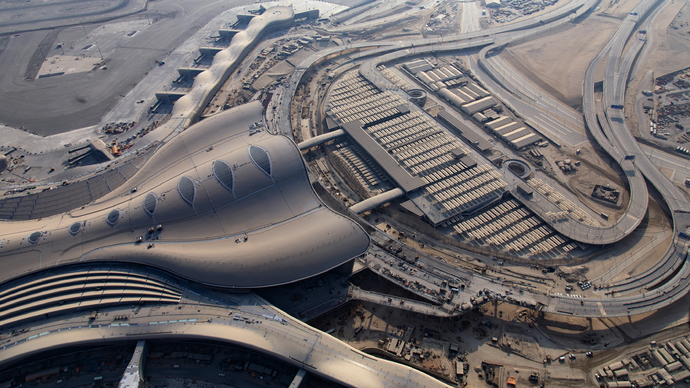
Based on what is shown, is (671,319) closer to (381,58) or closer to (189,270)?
(189,270)

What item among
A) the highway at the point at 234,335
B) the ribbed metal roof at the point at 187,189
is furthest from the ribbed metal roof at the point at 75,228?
the ribbed metal roof at the point at 187,189

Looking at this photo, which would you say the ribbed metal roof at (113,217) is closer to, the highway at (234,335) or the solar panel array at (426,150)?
the highway at (234,335)

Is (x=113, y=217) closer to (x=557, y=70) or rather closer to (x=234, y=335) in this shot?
(x=234, y=335)

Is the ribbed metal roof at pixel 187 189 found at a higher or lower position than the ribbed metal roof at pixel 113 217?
higher

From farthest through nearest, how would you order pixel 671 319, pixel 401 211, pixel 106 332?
pixel 401 211 < pixel 671 319 < pixel 106 332

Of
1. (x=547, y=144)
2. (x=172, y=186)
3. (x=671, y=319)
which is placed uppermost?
(x=172, y=186)

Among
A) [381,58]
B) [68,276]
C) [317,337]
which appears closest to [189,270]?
[68,276]
